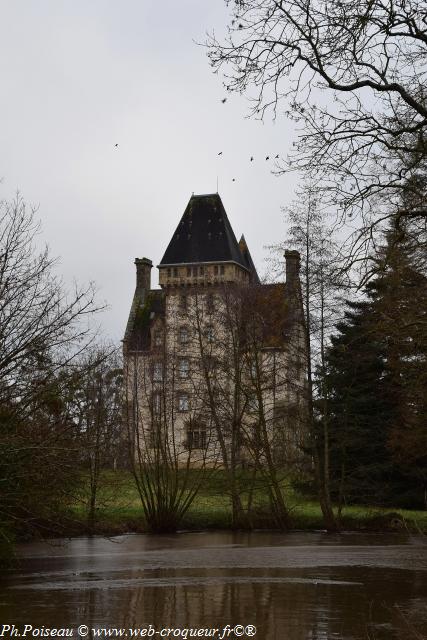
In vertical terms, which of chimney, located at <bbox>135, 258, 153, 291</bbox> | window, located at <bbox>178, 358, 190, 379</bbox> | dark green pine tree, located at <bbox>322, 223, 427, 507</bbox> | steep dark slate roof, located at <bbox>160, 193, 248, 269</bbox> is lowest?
dark green pine tree, located at <bbox>322, 223, 427, 507</bbox>

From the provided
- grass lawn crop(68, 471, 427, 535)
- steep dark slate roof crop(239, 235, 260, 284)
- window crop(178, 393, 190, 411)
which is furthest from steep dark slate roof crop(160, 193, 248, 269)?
grass lawn crop(68, 471, 427, 535)

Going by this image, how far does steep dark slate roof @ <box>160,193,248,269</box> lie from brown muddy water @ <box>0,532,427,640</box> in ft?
165

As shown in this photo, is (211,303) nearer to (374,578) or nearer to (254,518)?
(254,518)

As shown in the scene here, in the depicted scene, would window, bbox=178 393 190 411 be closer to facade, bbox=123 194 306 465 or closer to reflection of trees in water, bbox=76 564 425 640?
facade, bbox=123 194 306 465

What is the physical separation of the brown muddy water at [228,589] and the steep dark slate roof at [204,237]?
165ft

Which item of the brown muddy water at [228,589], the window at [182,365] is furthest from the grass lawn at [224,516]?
the brown muddy water at [228,589]

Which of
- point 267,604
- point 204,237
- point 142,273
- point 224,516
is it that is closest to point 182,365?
point 224,516

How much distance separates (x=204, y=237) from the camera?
79750 mm

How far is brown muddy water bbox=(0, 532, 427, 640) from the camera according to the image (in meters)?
12.8

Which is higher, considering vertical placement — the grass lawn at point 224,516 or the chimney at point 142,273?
the chimney at point 142,273

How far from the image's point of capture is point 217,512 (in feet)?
129

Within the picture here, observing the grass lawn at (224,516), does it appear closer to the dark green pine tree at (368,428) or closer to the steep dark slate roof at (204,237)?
the dark green pine tree at (368,428)

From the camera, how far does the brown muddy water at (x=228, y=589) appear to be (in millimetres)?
12836

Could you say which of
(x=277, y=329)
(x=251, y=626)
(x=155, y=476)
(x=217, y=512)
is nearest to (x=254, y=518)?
(x=217, y=512)
